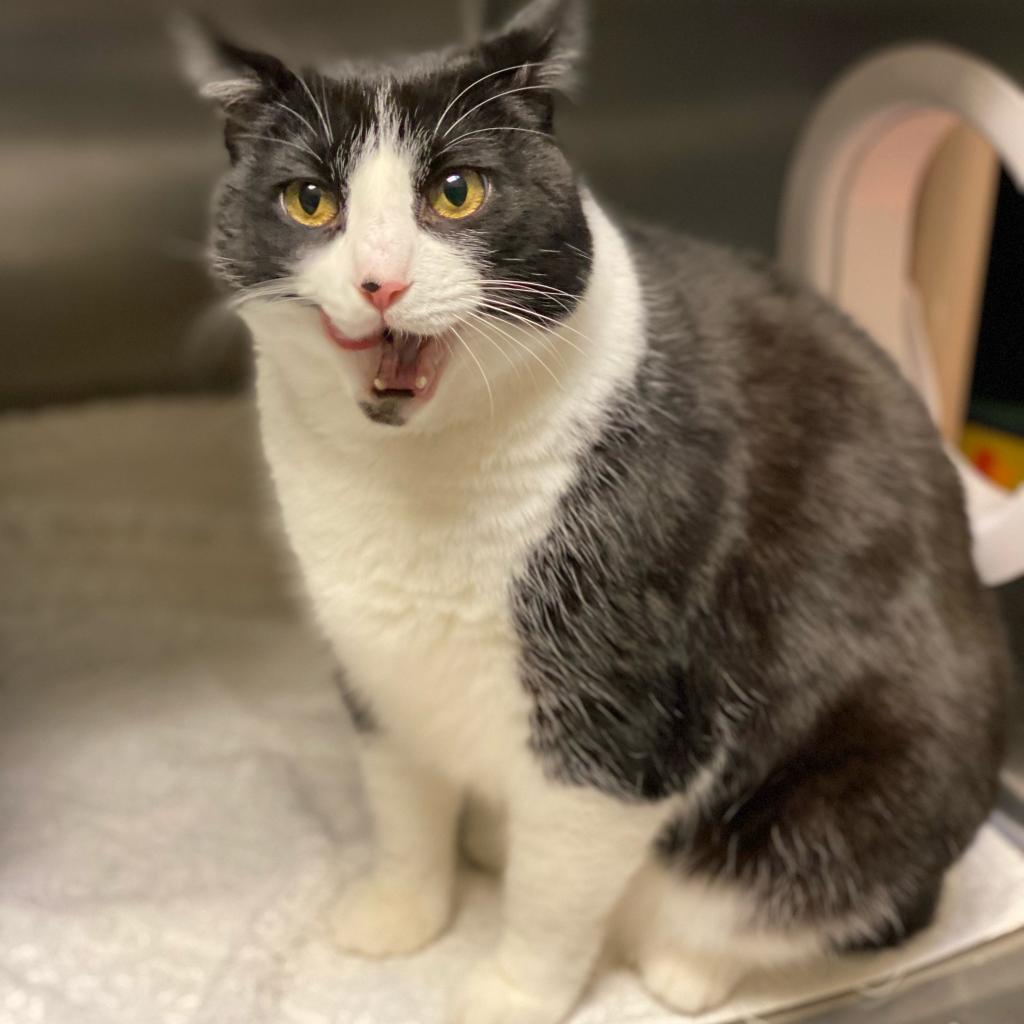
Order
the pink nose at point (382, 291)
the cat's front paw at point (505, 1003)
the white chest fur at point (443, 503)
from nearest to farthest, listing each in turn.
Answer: the pink nose at point (382, 291), the white chest fur at point (443, 503), the cat's front paw at point (505, 1003)

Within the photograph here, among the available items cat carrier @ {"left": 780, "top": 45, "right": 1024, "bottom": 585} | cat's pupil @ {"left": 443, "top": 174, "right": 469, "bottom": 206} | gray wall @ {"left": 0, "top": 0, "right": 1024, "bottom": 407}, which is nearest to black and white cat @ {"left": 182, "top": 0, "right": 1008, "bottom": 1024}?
cat's pupil @ {"left": 443, "top": 174, "right": 469, "bottom": 206}

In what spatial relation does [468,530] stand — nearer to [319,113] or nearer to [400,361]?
[400,361]

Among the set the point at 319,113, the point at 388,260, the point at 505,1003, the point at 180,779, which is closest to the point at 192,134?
the point at 180,779

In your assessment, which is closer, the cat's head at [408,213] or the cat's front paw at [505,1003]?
the cat's head at [408,213]

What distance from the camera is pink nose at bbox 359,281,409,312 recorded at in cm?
64

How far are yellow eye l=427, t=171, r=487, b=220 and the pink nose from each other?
0.26ft

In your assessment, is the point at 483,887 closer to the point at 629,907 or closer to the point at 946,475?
the point at 629,907

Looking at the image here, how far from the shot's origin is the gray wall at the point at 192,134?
1476mm

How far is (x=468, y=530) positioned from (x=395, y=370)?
0.16 m

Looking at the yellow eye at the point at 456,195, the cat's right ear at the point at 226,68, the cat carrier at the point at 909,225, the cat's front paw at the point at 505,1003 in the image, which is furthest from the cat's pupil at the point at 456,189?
the cat carrier at the point at 909,225

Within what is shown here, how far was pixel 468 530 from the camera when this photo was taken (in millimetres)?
818

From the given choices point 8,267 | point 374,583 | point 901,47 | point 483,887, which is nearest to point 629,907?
point 483,887

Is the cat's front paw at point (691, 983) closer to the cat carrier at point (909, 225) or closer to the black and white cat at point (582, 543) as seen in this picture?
the black and white cat at point (582, 543)

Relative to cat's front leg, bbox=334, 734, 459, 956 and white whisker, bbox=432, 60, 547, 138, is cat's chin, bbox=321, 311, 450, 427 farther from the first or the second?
cat's front leg, bbox=334, 734, 459, 956
